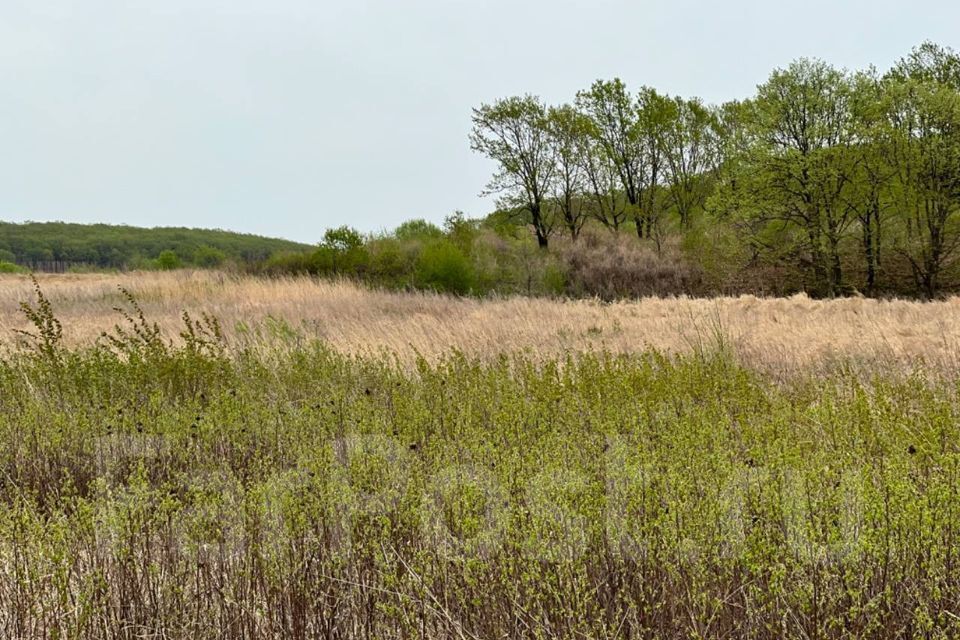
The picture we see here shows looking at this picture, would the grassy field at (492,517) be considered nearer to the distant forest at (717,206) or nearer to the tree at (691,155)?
the distant forest at (717,206)

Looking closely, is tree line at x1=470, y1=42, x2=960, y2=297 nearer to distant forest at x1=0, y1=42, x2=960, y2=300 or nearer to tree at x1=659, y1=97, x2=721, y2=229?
distant forest at x1=0, y1=42, x2=960, y2=300

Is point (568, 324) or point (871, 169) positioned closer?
point (568, 324)

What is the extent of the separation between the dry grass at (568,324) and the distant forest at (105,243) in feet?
157

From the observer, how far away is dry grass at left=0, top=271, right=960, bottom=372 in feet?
30.9

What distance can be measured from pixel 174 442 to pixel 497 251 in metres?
26.7

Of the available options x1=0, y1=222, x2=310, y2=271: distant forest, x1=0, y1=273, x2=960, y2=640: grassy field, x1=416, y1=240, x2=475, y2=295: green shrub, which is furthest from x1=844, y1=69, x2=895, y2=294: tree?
x1=0, y1=222, x2=310, y2=271: distant forest

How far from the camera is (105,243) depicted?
Result: 76.0 m

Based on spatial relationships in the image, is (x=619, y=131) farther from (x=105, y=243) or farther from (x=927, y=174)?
(x=105, y=243)

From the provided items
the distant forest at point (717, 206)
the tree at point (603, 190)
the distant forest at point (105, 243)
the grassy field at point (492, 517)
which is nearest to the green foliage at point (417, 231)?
the distant forest at point (717, 206)

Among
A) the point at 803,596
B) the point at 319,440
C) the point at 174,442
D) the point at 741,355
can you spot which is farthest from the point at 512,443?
the point at 741,355

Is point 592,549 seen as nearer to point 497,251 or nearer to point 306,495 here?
point 306,495

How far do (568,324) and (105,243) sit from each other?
78410mm

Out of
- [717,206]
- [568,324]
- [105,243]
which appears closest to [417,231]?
[717,206]

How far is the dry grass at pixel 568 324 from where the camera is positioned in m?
9.42
